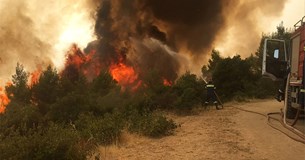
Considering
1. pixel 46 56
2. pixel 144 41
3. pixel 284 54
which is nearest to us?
pixel 284 54

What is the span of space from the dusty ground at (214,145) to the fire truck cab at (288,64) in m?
1.99

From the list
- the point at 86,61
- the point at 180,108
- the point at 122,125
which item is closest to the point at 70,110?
the point at 180,108

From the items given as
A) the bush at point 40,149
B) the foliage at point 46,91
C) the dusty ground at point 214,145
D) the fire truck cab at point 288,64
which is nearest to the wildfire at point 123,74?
the foliage at point 46,91

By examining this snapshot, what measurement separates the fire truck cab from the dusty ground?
199cm

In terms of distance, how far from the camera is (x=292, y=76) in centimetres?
1335

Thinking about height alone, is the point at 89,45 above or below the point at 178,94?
above

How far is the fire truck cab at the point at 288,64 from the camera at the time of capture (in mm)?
12570

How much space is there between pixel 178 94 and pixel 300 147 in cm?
987

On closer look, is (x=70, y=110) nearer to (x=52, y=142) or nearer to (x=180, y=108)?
(x=180, y=108)

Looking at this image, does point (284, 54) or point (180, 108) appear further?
point (180, 108)

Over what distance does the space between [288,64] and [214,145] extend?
6869mm

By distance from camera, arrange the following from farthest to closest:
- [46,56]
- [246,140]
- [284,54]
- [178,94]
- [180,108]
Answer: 1. [46,56]
2. [178,94]
3. [180,108]
4. [284,54]
5. [246,140]

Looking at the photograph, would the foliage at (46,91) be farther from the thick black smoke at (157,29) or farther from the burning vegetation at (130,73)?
the thick black smoke at (157,29)

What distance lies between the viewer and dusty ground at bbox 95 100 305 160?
25.8 ft
